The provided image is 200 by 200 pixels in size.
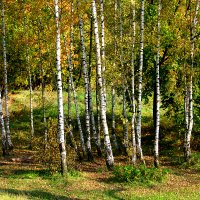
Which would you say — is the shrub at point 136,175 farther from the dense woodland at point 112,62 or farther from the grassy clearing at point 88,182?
the dense woodland at point 112,62

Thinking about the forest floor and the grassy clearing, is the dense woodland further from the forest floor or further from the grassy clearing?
the forest floor

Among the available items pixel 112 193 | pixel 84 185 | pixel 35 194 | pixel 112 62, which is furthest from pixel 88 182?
pixel 112 62

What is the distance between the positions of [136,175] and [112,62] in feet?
23.4

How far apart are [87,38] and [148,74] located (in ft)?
19.0

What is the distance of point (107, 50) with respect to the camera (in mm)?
23172

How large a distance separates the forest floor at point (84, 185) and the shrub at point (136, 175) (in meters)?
0.33

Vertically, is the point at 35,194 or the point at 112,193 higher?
the point at 35,194

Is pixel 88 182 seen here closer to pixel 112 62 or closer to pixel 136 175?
pixel 136 175

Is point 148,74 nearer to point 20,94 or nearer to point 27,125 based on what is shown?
point 27,125

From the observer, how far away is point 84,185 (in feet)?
57.3

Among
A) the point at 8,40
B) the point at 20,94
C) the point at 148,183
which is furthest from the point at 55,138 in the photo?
the point at 20,94

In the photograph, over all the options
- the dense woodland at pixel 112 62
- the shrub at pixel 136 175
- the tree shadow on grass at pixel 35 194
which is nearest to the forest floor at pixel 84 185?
the tree shadow on grass at pixel 35 194

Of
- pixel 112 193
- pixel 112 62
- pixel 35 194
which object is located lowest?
pixel 112 193

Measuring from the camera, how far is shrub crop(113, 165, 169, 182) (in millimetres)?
18141
